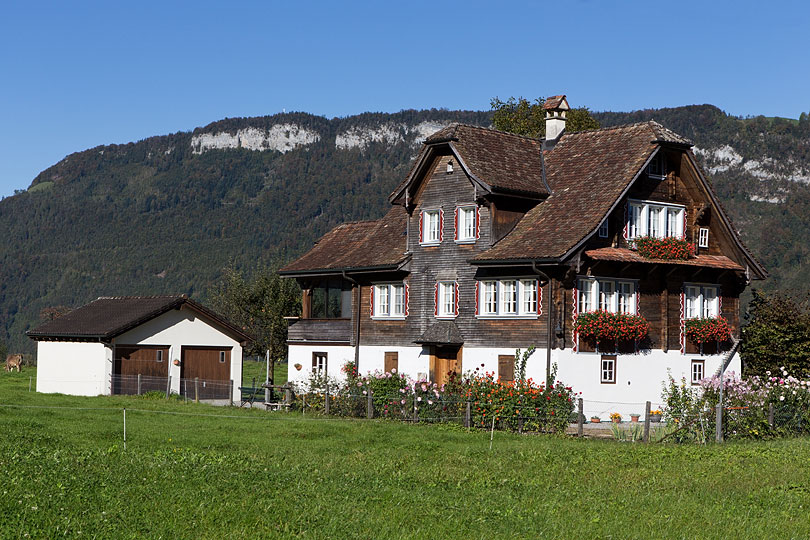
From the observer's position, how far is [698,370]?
42625 mm

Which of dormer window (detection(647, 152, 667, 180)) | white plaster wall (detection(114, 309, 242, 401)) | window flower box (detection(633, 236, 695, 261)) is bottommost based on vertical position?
white plaster wall (detection(114, 309, 242, 401))

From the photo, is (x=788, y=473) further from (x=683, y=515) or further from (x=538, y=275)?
(x=538, y=275)

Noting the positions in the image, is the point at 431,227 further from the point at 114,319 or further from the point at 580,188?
the point at 114,319

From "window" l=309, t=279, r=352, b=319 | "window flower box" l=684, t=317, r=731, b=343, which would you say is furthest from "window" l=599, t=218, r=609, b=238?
"window" l=309, t=279, r=352, b=319

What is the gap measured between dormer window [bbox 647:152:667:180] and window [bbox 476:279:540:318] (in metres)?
6.68

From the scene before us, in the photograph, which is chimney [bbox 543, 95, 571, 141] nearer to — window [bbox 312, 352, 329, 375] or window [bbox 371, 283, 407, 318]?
window [bbox 371, 283, 407, 318]

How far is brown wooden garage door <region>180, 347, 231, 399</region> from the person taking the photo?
162 feet

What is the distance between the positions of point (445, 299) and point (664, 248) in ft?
27.2

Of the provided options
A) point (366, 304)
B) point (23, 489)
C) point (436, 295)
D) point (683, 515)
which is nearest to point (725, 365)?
point (436, 295)

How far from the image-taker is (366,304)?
46406 millimetres

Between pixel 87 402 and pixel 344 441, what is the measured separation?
16614 millimetres

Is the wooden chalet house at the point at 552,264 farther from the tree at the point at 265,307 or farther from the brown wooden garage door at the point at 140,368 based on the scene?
the tree at the point at 265,307

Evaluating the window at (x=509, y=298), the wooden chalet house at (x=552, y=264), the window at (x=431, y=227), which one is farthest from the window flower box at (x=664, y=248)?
→ the window at (x=431, y=227)

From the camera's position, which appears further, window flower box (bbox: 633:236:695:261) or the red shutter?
the red shutter
